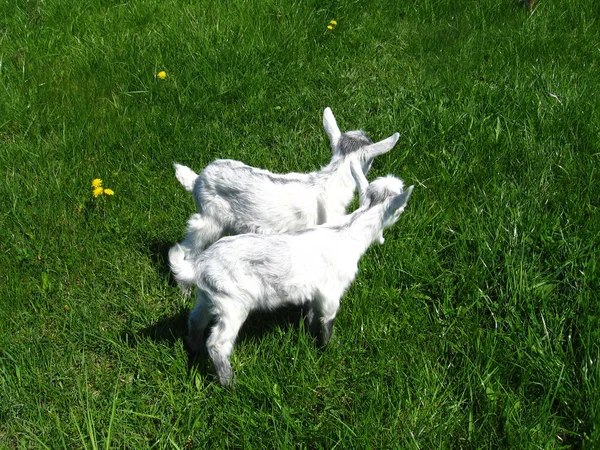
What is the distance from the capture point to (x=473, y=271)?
3488mm

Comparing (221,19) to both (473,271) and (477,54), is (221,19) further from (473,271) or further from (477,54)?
(473,271)

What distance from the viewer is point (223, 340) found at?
296 centimetres

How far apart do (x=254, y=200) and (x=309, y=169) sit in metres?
1.17

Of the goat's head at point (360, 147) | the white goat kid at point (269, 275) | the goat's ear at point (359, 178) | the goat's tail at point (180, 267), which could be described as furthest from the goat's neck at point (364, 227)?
the goat's tail at point (180, 267)

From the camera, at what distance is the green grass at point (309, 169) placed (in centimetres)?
287

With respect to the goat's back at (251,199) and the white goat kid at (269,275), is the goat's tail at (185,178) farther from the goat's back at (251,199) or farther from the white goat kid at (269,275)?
the white goat kid at (269,275)

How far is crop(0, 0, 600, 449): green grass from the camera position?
287 centimetres

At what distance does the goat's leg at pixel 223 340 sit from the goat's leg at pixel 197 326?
0.75 ft

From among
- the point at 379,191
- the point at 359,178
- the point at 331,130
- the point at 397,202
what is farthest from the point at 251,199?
the point at 331,130

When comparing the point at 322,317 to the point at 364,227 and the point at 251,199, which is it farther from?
the point at 251,199

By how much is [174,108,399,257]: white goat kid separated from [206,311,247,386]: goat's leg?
87 centimetres

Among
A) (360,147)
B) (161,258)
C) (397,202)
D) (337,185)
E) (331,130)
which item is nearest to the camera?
(397,202)

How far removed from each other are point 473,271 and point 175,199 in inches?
90.5

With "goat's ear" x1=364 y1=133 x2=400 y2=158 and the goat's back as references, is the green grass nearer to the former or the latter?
"goat's ear" x1=364 y1=133 x2=400 y2=158
